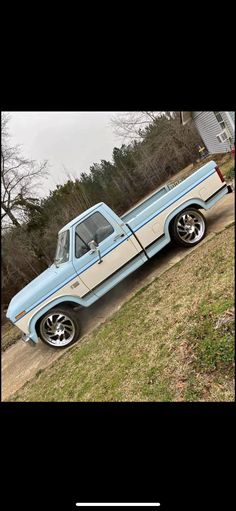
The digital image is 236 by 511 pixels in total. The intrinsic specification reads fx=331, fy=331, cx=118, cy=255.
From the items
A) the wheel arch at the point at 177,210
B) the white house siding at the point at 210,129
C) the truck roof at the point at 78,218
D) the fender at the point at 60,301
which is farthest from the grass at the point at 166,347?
the truck roof at the point at 78,218

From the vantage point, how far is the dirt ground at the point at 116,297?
3.04 meters

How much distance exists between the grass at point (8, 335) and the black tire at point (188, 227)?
226cm

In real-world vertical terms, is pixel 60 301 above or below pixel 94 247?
below

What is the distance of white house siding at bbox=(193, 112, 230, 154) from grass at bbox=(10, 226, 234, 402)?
29.1 inches

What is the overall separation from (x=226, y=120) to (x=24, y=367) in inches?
101

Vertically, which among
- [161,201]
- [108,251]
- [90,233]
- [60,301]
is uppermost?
[90,233]

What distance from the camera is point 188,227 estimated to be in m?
4.19

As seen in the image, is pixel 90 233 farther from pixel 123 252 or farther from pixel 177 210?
pixel 177 210

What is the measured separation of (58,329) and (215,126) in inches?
109

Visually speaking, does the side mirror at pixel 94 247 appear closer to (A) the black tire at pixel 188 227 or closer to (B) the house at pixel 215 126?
(A) the black tire at pixel 188 227
